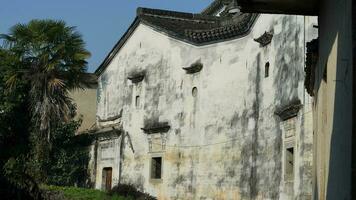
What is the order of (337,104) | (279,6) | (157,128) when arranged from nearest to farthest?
(337,104) < (279,6) < (157,128)

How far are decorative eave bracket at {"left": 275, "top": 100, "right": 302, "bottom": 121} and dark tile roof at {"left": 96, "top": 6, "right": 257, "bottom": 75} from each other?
4.19 m

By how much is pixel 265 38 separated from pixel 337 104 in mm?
13708

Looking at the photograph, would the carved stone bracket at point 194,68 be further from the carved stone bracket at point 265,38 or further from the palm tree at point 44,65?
the palm tree at point 44,65

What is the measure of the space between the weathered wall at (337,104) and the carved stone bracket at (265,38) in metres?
12.0

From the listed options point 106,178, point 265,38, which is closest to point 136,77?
point 106,178

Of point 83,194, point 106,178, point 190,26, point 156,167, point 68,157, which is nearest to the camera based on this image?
point 83,194

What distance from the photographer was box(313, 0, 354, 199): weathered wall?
418cm

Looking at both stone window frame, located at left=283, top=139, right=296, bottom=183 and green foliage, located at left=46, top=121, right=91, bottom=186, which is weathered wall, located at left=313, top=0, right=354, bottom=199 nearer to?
stone window frame, located at left=283, top=139, right=296, bottom=183

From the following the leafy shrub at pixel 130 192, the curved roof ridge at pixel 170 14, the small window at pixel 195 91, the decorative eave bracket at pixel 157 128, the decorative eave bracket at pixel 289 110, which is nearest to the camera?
the decorative eave bracket at pixel 289 110

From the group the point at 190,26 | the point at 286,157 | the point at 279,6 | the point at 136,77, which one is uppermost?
the point at 190,26

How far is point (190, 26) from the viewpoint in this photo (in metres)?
25.9

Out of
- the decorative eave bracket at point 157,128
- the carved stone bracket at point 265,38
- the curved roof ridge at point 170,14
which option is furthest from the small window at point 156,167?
the carved stone bracket at point 265,38

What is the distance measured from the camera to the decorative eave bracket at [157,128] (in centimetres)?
2375

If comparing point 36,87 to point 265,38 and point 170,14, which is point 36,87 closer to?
point 170,14
